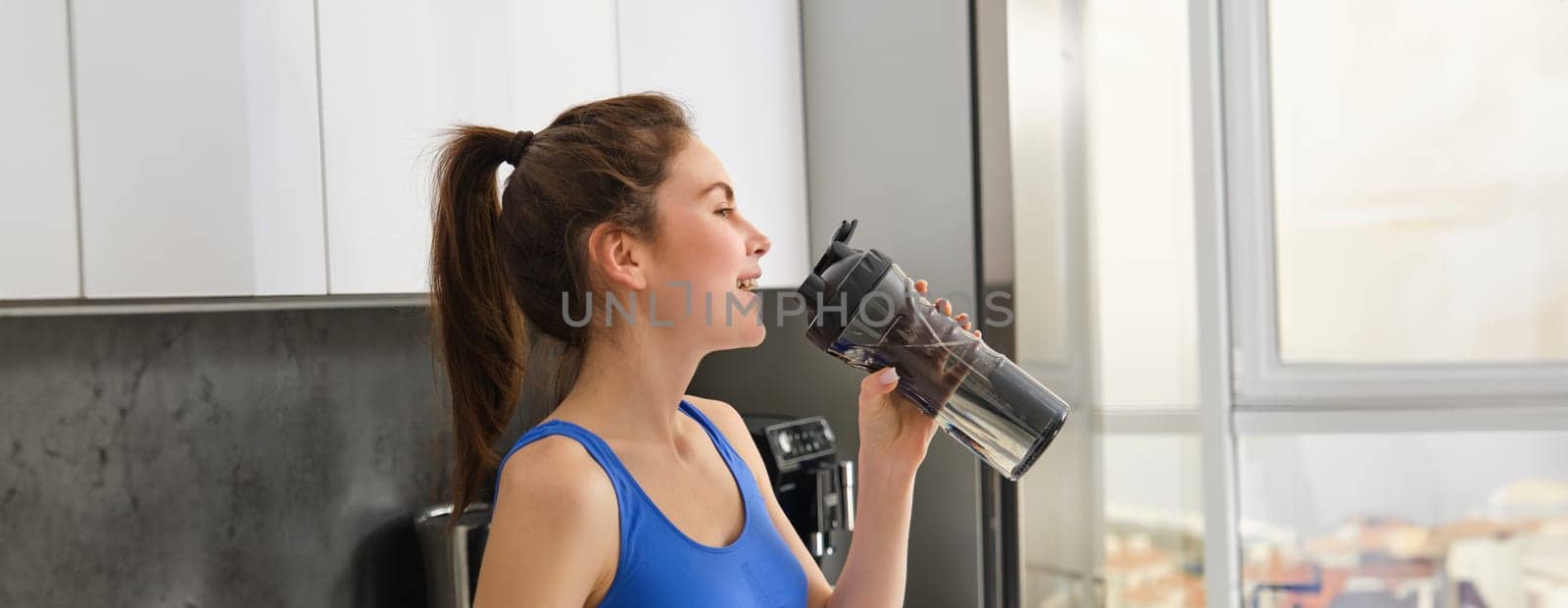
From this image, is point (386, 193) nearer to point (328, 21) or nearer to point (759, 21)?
point (328, 21)

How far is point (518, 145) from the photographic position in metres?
1.02

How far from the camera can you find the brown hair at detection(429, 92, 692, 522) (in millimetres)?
976

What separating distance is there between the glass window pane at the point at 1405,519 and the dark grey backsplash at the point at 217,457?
4.46 ft

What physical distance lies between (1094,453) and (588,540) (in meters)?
1.26

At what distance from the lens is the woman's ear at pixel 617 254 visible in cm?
98

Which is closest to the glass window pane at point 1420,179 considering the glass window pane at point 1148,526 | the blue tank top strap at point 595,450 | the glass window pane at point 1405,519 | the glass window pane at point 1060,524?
the glass window pane at point 1405,519

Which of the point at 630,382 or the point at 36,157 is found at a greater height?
the point at 36,157

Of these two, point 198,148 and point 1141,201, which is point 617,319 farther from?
point 1141,201

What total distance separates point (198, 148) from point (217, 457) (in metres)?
0.52

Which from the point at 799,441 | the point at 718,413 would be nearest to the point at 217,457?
the point at 718,413

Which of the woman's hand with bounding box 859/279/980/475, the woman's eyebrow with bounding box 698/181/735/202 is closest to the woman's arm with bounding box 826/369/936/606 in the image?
the woman's hand with bounding box 859/279/980/475

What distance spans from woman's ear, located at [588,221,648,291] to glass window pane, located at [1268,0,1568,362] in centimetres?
135

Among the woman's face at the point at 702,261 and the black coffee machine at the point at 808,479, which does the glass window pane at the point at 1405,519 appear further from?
the woman's face at the point at 702,261

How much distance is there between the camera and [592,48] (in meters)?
1.44
